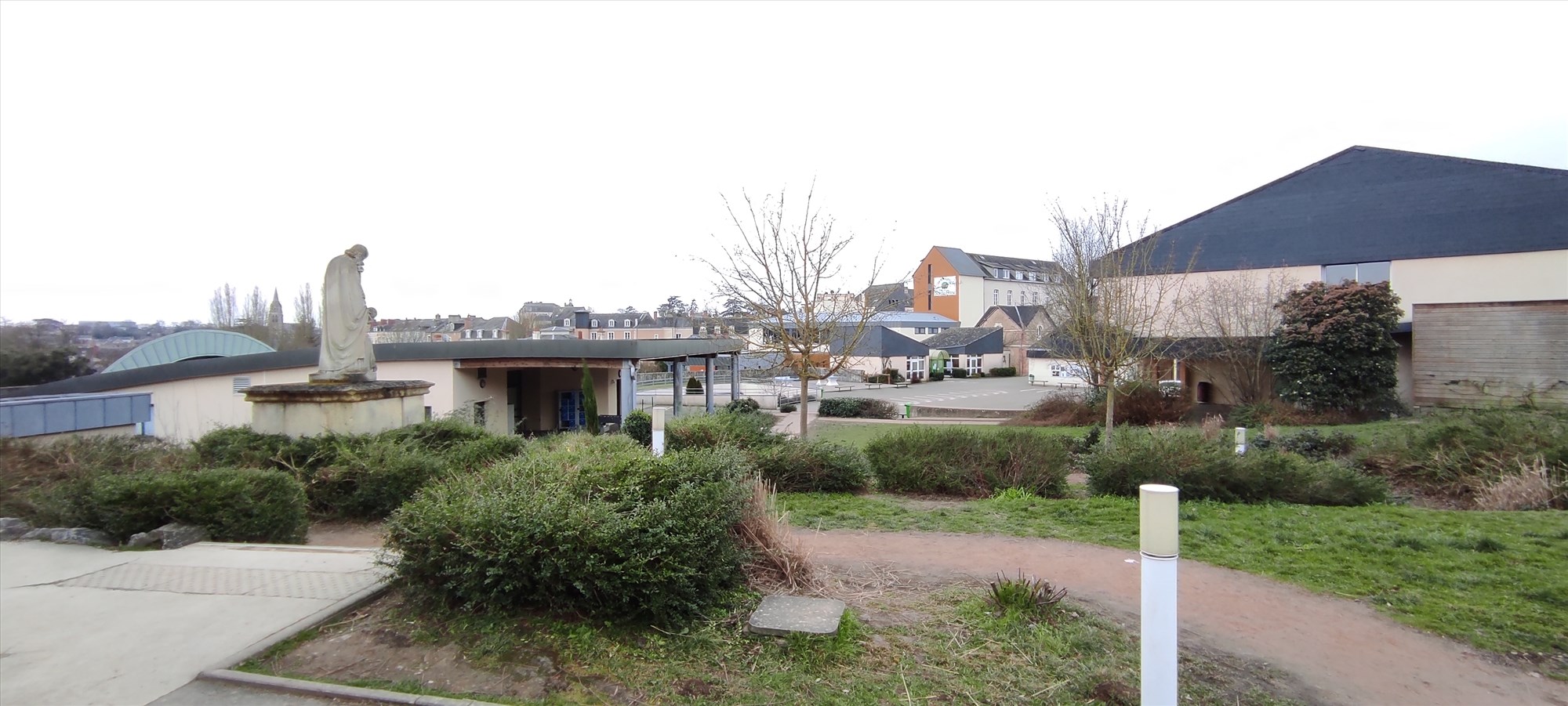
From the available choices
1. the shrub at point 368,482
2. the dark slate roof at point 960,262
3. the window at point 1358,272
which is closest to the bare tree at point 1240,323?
the window at point 1358,272

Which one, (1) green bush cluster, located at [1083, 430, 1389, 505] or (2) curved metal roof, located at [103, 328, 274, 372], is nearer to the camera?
(1) green bush cluster, located at [1083, 430, 1389, 505]

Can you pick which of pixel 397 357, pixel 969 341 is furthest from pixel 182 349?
pixel 969 341

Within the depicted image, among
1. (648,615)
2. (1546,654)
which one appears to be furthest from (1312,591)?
(648,615)

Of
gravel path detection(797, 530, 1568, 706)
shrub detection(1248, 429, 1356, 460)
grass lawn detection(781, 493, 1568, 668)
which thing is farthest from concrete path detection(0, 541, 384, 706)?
shrub detection(1248, 429, 1356, 460)

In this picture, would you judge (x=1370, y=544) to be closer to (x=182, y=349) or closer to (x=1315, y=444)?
(x=1315, y=444)

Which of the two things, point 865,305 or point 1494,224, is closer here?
point 865,305

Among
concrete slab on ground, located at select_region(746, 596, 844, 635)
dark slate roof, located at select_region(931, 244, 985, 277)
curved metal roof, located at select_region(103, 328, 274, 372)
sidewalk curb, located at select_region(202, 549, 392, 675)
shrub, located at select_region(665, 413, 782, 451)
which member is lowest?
sidewalk curb, located at select_region(202, 549, 392, 675)

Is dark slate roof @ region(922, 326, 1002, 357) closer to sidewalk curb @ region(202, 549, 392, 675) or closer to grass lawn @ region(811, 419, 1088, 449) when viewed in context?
grass lawn @ region(811, 419, 1088, 449)

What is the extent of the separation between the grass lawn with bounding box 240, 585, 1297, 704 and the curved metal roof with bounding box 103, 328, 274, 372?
25545mm

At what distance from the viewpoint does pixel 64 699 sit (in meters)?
3.66

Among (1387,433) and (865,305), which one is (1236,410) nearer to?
(1387,433)

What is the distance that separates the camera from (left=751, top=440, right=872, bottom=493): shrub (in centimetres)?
1132

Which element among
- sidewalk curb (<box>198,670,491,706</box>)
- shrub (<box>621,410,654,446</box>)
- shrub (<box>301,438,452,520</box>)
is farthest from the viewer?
shrub (<box>621,410,654,446</box>)

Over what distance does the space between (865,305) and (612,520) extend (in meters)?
13.4
